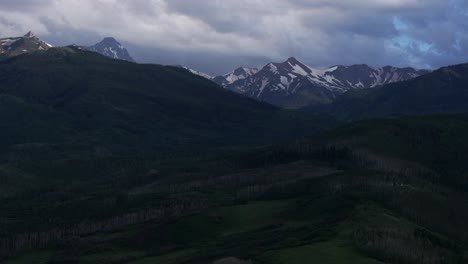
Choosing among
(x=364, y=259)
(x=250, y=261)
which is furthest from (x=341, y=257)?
(x=250, y=261)

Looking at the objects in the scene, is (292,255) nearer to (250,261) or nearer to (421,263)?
(250,261)

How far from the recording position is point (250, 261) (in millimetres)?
188125

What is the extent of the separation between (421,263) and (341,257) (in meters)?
20.8

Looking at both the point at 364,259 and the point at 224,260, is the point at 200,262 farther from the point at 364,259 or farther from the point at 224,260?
the point at 364,259

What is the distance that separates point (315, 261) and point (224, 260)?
70.6 ft

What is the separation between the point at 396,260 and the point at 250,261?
30381 mm

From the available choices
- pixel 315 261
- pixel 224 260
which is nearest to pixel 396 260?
pixel 315 261

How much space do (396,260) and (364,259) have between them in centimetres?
1191

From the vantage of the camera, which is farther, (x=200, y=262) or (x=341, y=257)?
(x=200, y=262)

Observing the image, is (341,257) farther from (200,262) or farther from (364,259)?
(200,262)

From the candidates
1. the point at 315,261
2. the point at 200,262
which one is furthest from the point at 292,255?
the point at 200,262

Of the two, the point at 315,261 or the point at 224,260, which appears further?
the point at 224,260

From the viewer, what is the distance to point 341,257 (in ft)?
607

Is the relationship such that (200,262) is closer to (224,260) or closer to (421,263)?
(224,260)
